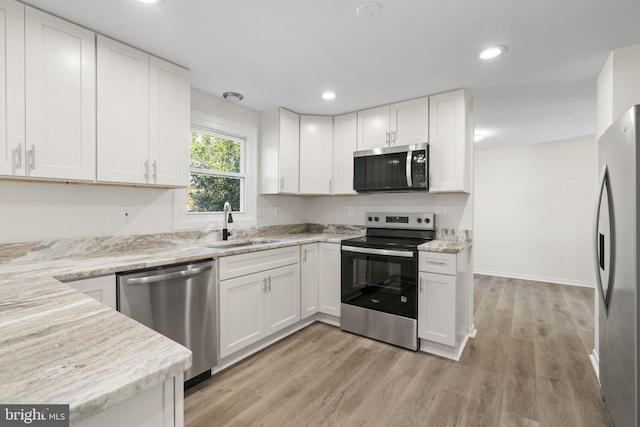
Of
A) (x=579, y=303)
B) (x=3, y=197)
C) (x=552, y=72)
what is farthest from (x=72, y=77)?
(x=579, y=303)

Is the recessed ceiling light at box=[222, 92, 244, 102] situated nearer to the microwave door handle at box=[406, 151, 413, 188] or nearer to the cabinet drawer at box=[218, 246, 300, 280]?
the cabinet drawer at box=[218, 246, 300, 280]

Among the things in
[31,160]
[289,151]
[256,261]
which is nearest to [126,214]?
[31,160]

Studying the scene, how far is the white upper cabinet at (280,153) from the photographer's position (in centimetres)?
332

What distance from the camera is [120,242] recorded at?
2.28 meters

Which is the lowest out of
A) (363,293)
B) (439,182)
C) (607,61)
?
(363,293)

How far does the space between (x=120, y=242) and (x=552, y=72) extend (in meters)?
3.67

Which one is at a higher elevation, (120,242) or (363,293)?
(120,242)

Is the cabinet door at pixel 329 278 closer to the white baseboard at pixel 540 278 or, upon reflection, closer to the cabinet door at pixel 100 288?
the cabinet door at pixel 100 288

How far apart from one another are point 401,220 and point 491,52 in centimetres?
177

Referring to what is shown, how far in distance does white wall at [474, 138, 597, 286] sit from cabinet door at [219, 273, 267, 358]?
180 inches

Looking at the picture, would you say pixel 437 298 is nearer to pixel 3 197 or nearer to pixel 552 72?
pixel 552 72

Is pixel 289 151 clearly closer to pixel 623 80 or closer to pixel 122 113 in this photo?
pixel 122 113

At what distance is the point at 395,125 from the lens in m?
3.14

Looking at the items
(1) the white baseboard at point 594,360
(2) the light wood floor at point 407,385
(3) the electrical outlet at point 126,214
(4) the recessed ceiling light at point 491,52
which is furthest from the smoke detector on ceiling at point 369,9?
(1) the white baseboard at point 594,360
